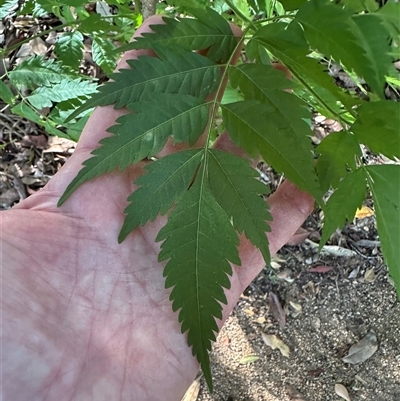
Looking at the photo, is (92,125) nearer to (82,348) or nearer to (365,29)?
(82,348)

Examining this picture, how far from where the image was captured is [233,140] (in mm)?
983

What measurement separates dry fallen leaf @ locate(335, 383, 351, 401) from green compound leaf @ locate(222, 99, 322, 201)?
1121 mm

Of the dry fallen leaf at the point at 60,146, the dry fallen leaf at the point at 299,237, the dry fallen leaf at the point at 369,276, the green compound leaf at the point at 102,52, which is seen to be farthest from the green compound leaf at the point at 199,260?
the dry fallen leaf at the point at 60,146

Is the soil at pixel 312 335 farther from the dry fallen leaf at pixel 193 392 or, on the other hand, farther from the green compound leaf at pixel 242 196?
the green compound leaf at pixel 242 196

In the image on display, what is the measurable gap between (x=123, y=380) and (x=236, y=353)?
83 cm

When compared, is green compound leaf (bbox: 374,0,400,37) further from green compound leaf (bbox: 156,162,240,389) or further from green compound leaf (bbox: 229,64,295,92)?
green compound leaf (bbox: 156,162,240,389)

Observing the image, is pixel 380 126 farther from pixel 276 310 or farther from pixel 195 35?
pixel 276 310

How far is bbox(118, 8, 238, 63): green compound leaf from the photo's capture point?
40.1 inches

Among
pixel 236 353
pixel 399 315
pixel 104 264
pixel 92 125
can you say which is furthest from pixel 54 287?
pixel 399 315

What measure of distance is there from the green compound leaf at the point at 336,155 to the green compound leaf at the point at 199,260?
230 millimetres

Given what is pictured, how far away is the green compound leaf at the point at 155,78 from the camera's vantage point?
3.30 feet

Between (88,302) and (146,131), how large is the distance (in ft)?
1.33

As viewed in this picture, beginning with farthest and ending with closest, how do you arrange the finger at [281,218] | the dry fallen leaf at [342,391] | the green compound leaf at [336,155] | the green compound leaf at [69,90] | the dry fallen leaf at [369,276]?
the dry fallen leaf at [369,276] → the dry fallen leaf at [342,391] → the green compound leaf at [69,90] → the finger at [281,218] → the green compound leaf at [336,155]

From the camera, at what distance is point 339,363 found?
5.99 ft
